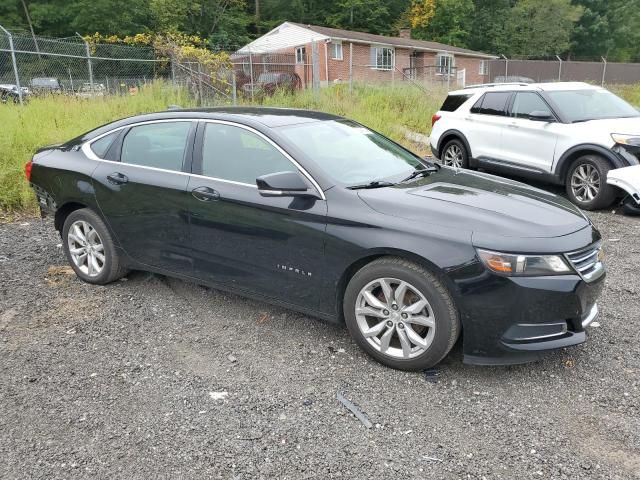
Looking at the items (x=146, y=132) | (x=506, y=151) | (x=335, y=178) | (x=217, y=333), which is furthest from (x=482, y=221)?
(x=506, y=151)

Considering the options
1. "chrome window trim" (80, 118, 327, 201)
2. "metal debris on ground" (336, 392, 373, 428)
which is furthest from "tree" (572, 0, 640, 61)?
"metal debris on ground" (336, 392, 373, 428)

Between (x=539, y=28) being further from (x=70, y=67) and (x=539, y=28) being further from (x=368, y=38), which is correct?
(x=70, y=67)

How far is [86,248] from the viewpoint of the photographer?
486 cm

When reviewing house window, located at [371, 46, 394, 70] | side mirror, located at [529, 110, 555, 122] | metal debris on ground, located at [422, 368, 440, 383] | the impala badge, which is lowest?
metal debris on ground, located at [422, 368, 440, 383]

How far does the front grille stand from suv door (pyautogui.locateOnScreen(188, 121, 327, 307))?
5.00 ft

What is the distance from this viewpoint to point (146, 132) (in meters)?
4.55

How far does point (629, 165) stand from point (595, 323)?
157 inches

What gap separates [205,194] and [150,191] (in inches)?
22.7

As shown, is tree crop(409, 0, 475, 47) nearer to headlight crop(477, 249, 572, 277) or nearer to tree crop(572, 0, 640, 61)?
tree crop(572, 0, 640, 61)

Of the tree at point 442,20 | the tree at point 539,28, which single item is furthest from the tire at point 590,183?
the tree at point 539,28

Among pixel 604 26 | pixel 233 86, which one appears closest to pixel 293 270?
pixel 233 86

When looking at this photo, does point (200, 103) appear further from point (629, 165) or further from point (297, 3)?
point (297, 3)

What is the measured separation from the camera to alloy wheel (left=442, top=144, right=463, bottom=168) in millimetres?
9755

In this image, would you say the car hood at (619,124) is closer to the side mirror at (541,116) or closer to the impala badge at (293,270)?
the side mirror at (541,116)
